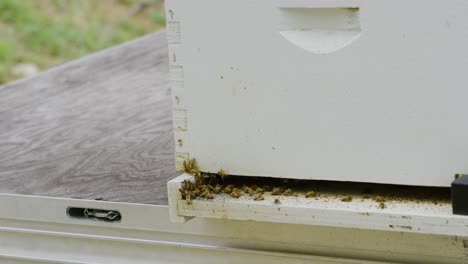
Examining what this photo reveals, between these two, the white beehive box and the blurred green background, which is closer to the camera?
the white beehive box

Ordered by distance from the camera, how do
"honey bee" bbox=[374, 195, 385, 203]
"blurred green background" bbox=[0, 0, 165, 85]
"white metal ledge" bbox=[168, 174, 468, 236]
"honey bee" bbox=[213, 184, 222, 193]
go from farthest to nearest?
1. "blurred green background" bbox=[0, 0, 165, 85]
2. "honey bee" bbox=[213, 184, 222, 193]
3. "honey bee" bbox=[374, 195, 385, 203]
4. "white metal ledge" bbox=[168, 174, 468, 236]

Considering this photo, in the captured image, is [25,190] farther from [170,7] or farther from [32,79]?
[32,79]

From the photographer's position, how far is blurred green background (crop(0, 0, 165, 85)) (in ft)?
17.8

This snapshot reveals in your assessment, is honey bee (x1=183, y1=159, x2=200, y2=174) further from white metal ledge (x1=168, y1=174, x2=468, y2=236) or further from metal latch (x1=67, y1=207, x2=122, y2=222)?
metal latch (x1=67, y1=207, x2=122, y2=222)

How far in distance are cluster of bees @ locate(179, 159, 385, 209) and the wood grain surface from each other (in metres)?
0.16

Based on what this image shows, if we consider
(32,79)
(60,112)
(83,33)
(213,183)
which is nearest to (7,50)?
(83,33)

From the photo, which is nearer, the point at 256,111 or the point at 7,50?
the point at 256,111

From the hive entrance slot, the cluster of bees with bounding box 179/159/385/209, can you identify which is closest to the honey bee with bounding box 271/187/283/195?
the cluster of bees with bounding box 179/159/385/209

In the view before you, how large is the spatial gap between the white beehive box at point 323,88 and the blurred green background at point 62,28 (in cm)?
394

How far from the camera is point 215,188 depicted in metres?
1.49

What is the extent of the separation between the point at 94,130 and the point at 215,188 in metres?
0.83

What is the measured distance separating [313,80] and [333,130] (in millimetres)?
87

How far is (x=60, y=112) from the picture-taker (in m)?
2.44

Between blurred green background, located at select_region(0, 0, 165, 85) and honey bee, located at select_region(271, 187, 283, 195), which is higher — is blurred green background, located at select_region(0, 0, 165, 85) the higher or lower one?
the higher one
